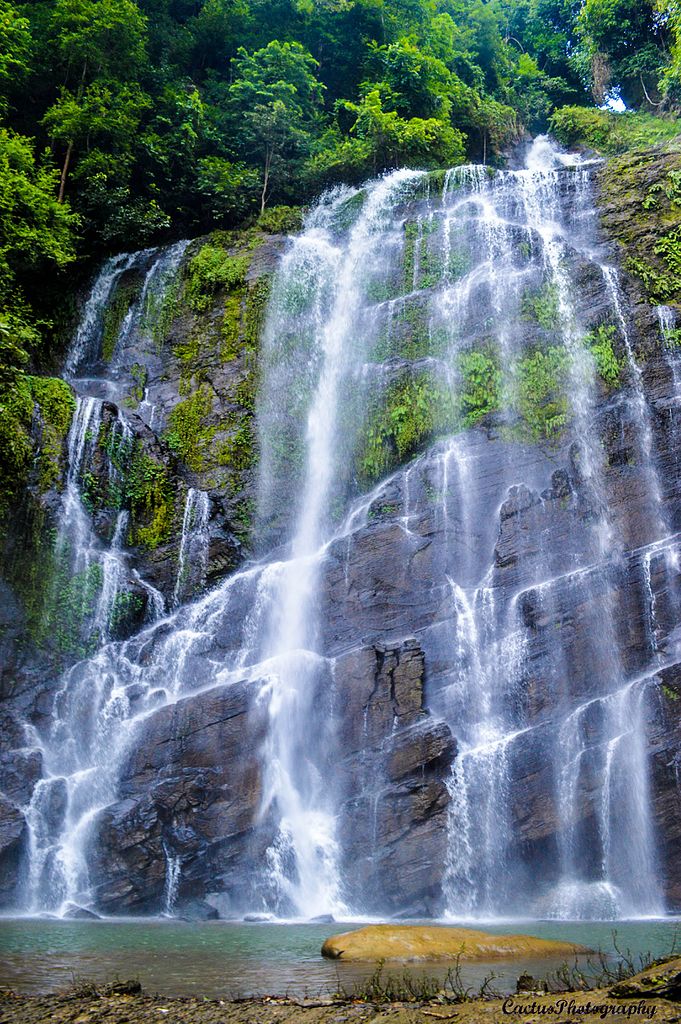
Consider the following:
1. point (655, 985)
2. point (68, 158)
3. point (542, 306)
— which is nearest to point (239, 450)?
point (542, 306)

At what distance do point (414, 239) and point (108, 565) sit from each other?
40.9ft

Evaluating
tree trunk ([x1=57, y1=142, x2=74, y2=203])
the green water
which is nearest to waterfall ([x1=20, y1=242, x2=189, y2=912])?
the green water

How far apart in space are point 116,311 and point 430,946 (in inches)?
761

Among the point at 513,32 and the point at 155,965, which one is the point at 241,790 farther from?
the point at 513,32

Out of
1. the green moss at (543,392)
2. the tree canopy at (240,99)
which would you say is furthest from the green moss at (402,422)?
the tree canopy at (240,99)

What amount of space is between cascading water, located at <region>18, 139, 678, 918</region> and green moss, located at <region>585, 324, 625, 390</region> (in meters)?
0.07

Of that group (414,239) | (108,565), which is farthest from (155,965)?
(414,239)

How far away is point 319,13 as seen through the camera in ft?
100

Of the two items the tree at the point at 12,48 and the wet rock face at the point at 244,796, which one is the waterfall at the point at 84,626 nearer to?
the wet rock face at the point at 244,796

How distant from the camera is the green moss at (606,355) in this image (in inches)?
706

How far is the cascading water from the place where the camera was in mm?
→ 13188

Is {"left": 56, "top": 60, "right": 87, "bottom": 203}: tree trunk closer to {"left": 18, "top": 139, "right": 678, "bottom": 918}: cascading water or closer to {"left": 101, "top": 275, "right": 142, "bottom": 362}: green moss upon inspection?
{"left": 101, "top": 275, "right": 142, "bottom": 362}: green moss

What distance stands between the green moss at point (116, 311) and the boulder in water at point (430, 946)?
17516 millimetres

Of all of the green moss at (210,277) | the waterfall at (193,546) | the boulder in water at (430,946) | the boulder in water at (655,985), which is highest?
the green moss at (210,277)
